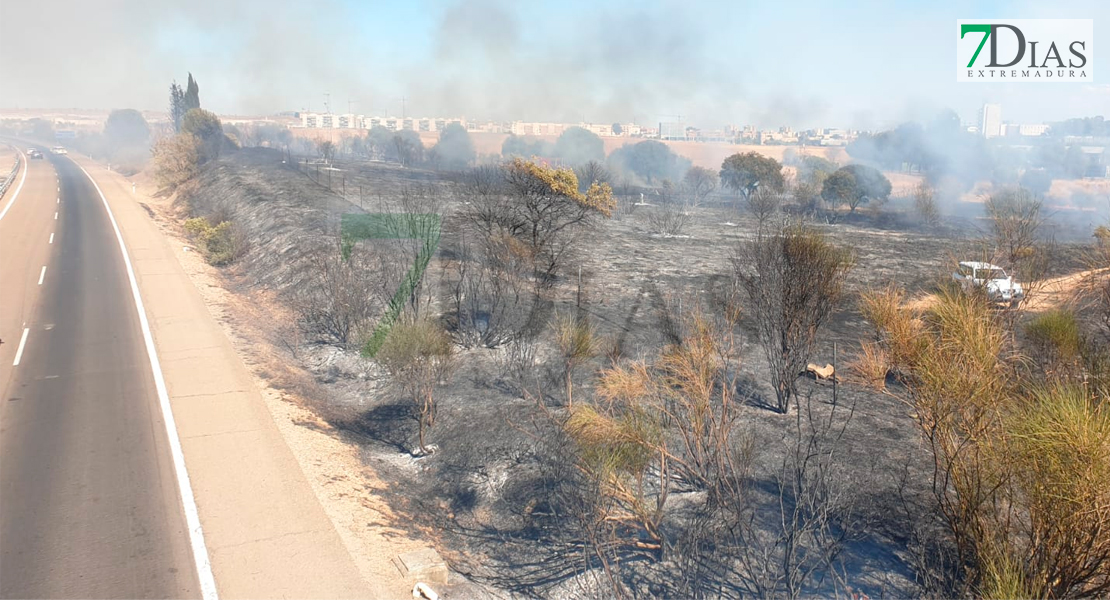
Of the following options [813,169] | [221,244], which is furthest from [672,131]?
[221,244]

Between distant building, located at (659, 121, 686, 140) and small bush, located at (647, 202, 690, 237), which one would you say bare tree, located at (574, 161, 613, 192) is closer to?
small bush, located at (647, 202, 690, 237)

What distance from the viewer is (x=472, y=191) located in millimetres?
21375

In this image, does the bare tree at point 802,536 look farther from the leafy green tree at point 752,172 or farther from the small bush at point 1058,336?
the leafy green tree at point 752,172

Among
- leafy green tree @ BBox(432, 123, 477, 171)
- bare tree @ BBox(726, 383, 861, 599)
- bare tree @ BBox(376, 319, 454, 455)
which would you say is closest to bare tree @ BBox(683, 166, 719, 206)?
leafy green tree @ BBox(432, 123, 477, 171)

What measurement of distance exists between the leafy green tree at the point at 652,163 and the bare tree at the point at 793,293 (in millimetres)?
46369

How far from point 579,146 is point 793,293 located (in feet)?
168

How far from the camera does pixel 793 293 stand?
11.1 metres

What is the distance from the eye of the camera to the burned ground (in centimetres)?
730

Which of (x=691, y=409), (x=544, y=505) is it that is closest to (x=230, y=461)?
(x=544, y=505)

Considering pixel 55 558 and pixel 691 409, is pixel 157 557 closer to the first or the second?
pixel 55 558

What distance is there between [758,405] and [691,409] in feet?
15.0

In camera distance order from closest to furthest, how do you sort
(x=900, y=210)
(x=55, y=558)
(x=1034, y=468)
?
1. (x=1034, y=468)
2. (x=55, y=558)
3. (x=900, y=210)

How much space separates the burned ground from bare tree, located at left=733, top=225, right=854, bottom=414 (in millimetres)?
514

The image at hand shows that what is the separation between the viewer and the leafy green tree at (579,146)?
59.0 m
